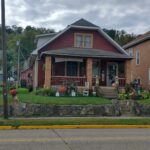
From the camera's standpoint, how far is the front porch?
32.3 m

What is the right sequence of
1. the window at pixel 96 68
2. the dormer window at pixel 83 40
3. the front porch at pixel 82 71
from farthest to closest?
1. the window at pixel 96 68
2. the dormer window at pixel 83 40
3. the front porch at pixel 82 71

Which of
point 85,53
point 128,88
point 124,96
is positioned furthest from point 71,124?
point 85,53

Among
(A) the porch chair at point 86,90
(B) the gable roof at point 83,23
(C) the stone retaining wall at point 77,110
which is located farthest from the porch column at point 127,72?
(C) the stone retaining wall at point 77,110

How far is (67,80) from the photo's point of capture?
32.6m

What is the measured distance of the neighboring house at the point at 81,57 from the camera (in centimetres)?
3253

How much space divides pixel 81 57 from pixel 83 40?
3.20 m

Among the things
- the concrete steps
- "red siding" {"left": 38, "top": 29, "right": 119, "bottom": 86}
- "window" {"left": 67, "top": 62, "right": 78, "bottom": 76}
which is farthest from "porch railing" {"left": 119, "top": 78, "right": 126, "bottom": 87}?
"window" {"left": 67, "top": 62, "right": 78, "bottom": 76}

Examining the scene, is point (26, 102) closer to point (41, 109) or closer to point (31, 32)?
point (41, 109)

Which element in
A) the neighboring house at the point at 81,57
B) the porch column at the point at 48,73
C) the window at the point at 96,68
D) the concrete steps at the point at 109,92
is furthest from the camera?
the window at the point at 96,68

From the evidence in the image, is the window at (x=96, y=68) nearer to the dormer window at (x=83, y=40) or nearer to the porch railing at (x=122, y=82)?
the dormer window at (x=83, y=40)

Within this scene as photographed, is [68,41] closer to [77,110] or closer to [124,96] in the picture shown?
[124,96]

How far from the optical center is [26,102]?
22.6 meters
